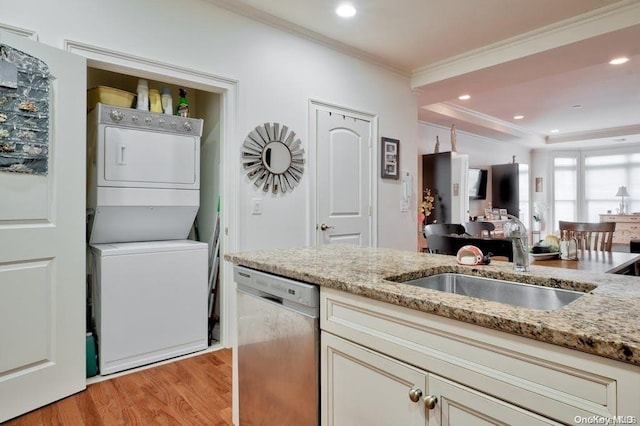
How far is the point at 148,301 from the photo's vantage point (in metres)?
2.54

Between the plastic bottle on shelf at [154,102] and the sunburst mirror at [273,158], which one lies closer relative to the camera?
the plastic bottle on shelf at [154,102]

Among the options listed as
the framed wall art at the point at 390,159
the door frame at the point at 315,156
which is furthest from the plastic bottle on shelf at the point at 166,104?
the framed wall art at the point at 390,159

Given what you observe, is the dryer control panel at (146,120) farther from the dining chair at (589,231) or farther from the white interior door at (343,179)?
the dining chair at (589,231)

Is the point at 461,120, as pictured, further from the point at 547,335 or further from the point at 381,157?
the point at 547,335

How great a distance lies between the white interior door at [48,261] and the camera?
1.92 m

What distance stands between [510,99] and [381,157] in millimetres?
2552

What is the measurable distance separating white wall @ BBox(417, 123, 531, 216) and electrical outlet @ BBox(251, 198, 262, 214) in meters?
3.80

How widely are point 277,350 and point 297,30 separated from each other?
2.70 metres

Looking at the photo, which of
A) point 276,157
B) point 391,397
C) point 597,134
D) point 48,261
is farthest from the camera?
point 597,134

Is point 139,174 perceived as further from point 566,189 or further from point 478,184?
point 566,189

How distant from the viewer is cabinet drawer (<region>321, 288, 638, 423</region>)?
2.42ft

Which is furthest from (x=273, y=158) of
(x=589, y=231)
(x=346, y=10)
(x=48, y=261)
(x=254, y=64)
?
(x=589, y=231)

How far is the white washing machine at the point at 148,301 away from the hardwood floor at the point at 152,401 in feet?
0.48

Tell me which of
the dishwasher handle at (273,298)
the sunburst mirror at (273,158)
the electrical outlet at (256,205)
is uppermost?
the sunburst mirror at (273,158)
